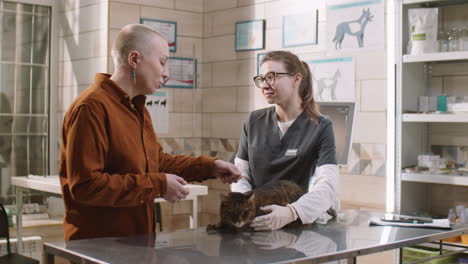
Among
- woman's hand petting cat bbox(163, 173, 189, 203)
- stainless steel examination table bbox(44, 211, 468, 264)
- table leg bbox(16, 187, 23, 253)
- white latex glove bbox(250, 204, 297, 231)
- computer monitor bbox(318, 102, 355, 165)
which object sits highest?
computer monitor bbox(318, 102, 355, 165)

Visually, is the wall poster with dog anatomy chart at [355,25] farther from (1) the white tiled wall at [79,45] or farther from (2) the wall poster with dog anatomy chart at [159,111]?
(1) the white tiled wall at [79,45]

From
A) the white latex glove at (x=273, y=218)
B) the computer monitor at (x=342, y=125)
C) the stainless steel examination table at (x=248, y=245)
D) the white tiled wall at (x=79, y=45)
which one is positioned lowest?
the stainless steel examination table at (x=248, y=245)

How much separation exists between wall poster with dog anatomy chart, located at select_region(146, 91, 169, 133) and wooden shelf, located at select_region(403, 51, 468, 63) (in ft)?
8.18

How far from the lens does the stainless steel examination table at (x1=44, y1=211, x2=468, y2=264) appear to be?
1.73m

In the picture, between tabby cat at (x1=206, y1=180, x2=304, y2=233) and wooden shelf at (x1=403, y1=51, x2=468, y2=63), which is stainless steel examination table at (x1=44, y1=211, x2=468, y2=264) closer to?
tabby cat at (x1=206, y1=180, x2=304, y2=233)

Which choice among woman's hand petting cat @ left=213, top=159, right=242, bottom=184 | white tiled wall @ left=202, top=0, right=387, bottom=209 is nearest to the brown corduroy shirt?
woman's hand petting cat @ left=213, top=159, right=242, bottom=184

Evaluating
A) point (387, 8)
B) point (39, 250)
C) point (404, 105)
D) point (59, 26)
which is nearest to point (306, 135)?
point (404, 105)

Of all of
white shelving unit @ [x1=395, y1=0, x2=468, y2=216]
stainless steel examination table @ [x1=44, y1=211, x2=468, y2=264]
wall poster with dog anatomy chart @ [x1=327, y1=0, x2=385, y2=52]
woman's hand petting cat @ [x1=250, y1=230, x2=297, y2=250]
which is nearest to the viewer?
stainless steel examination table @ [x1=44, y1=211, x2=468, y2=264]

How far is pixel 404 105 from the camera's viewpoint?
3.63m

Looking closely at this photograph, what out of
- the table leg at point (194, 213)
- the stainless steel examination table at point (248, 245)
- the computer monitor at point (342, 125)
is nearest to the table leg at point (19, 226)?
the table leg at point (194, 213)

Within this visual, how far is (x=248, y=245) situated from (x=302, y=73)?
862 millimetres

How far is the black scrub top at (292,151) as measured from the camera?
7.68 ft

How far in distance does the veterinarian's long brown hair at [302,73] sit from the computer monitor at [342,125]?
1118 millimetres

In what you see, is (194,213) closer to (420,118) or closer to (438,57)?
(420,118)
